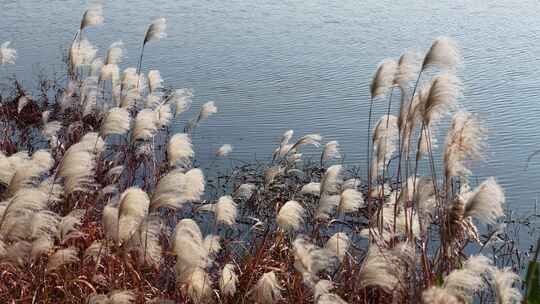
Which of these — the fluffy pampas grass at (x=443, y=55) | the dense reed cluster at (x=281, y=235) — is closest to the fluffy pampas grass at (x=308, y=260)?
the dense reed cluster at (x=281, y=235)

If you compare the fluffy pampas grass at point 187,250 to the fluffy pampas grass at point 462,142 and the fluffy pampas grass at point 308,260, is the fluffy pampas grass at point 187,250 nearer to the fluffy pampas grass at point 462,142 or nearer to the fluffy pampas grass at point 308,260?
the fluffy pampas grass at point 308,260

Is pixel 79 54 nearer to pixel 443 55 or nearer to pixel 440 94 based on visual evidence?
pixel 443 55

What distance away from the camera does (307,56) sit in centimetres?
839

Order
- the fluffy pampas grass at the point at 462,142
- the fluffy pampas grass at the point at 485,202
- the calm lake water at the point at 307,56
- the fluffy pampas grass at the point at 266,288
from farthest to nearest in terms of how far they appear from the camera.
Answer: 1. the calm lake water at the point at 307,56
2. the fluffy pampas grass at the point at 266,288
3. the fluffy pampas grass at the point at 462,142
4. the fluffy pampas grass at the point at 485,202

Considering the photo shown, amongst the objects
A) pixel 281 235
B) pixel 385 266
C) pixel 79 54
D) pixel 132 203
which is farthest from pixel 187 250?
pixel 79 54

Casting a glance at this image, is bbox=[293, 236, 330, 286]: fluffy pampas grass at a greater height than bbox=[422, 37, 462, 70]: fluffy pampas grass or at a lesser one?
lesser

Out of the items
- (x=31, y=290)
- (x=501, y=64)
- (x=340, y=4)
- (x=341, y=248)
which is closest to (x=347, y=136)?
(x=501, y=64)

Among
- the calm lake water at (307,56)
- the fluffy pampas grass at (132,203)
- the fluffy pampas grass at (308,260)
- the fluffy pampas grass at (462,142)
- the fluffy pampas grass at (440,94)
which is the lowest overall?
the calm lake water at (307,56)

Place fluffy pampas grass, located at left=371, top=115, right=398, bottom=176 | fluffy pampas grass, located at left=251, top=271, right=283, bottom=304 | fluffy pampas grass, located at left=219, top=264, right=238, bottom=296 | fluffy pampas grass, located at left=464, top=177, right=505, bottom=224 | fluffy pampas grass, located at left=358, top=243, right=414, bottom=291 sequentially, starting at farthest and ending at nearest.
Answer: fluffy pampas grass, located at left=371, top=115, right=398, bottom=176, fluffy pampas grass, located at left=219, top=264, right=238, bottom=296, fluffy pampas grass, located at left=251, top=271, right=283, bottom=304, fluffy pampas grass, located at left=358, top=243, right=414, bottom=291, fluffy pampas grass, located at left=464, top=177, right=505, bottom=224

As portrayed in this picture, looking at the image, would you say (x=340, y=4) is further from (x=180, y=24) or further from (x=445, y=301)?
(x=445, y=301)

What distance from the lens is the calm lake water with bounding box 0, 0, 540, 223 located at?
21.0ft

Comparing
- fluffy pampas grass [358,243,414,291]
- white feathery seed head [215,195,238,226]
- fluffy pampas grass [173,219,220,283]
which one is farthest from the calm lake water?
fluffy pampas grass [173,219,220,283]

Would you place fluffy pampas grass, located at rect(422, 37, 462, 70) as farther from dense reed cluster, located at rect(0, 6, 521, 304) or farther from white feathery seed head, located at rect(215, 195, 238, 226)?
white feathery seed head, located at rect(215, 195, 238, 226)

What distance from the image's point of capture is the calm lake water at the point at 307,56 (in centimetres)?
639
